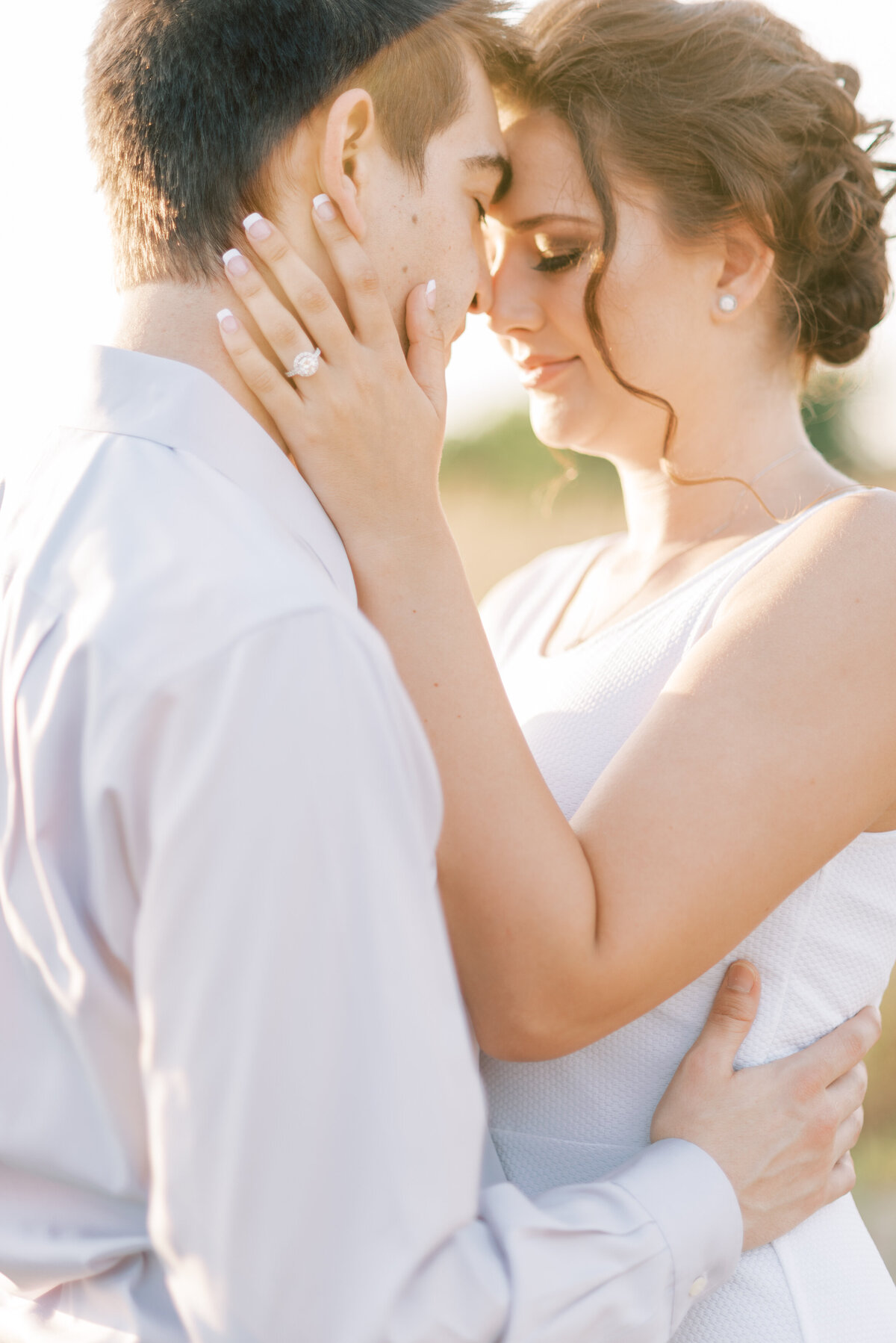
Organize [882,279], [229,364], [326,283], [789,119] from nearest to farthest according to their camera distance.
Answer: [229,364]
[326,283]
[789,119]
[882,279]

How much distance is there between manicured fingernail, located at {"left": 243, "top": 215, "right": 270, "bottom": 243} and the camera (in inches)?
51.6

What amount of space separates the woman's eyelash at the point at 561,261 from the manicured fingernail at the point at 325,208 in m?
0.64

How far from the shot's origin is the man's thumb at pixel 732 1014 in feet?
4.95

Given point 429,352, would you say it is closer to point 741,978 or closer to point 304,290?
point 304,290

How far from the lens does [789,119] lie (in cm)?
192

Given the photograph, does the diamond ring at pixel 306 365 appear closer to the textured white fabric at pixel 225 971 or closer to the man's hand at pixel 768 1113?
the textured white fabric at pixel 225 971

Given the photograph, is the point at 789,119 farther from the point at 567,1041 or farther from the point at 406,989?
the point at 406,989

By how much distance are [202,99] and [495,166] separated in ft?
1.56

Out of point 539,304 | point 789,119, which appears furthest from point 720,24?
point 539,304

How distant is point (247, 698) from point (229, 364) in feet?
1.91

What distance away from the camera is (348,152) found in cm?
137

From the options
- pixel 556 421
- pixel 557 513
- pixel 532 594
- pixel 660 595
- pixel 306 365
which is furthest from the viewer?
pixel 557 513

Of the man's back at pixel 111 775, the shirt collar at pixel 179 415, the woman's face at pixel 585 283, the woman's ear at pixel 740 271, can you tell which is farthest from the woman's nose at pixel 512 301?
the man's back at pixel 111 775

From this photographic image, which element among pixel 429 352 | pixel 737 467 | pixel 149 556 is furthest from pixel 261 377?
pixel 737 467
